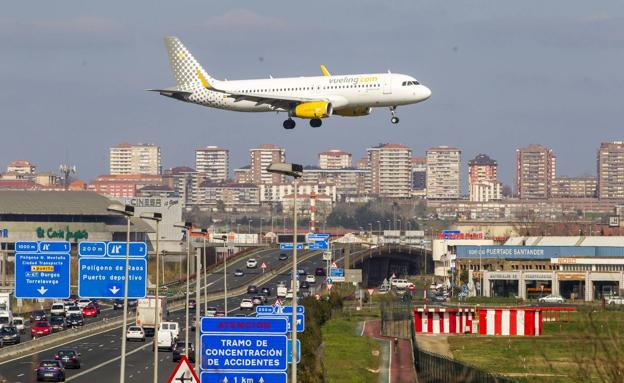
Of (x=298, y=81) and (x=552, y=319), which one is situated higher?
(x=298, y=81)

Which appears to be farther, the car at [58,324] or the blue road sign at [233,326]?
the car at [58,324]

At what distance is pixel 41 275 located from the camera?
67.2 metres

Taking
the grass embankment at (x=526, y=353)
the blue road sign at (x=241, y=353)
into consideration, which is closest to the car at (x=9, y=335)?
the grass embankment at (x=526, y=353)

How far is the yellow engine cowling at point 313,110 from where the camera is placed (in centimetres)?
10231

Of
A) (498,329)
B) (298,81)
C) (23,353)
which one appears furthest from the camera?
(498,329)

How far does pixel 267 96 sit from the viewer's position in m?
105

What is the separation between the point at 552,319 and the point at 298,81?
30249 mm

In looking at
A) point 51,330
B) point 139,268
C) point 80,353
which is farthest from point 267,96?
point 139,268

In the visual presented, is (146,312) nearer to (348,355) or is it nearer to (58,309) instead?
(348,355)

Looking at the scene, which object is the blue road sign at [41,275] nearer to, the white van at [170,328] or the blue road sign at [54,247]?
the blue road sign at [54,247]

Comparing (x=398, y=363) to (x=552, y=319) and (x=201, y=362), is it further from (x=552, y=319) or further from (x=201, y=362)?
(x=201, y=362)

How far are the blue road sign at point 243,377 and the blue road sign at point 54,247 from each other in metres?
26.5

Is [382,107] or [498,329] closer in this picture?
[382,107]

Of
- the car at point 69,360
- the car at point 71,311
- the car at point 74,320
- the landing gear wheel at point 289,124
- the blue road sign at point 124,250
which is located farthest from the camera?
the car at point 71,311
